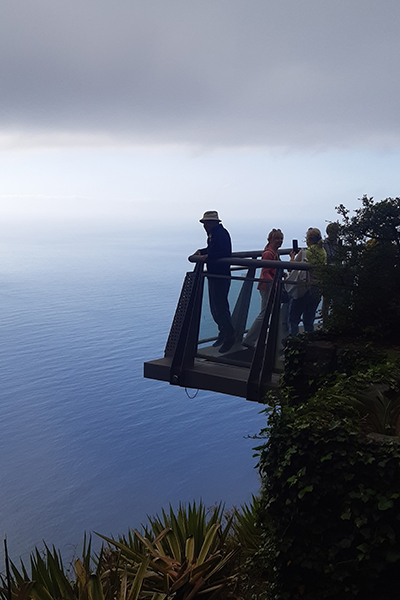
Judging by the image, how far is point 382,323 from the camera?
7316 mm

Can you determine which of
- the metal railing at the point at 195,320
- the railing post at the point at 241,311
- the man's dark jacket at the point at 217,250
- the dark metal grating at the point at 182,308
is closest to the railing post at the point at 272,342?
the metal railing at the point at 195,320

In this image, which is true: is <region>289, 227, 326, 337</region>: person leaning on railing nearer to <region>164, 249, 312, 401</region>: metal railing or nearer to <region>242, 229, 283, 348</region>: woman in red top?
<region>242, 229, 283, 348</region>: woman in red top

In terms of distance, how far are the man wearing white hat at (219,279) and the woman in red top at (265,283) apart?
39 centimetres

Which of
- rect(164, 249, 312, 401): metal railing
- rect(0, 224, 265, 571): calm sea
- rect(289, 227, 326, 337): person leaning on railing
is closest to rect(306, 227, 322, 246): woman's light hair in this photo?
rect(289, 227, 326, 337): person leaning on railing

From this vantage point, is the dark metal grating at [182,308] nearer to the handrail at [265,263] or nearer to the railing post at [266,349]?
the handrail at [265,263]

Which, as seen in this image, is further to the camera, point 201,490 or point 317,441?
point 201,490

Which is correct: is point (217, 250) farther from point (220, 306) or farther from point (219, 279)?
point (220, 306)

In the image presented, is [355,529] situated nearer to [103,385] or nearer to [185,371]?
[185,371]

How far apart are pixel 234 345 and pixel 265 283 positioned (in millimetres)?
1171

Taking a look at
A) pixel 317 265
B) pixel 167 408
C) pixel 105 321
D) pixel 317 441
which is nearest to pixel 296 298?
pixel 317 265

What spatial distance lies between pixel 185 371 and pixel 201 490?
10942 cm

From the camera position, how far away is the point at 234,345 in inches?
380

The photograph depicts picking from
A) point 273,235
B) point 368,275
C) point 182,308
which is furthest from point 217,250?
point 368,275

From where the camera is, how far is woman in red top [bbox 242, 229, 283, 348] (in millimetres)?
9086
